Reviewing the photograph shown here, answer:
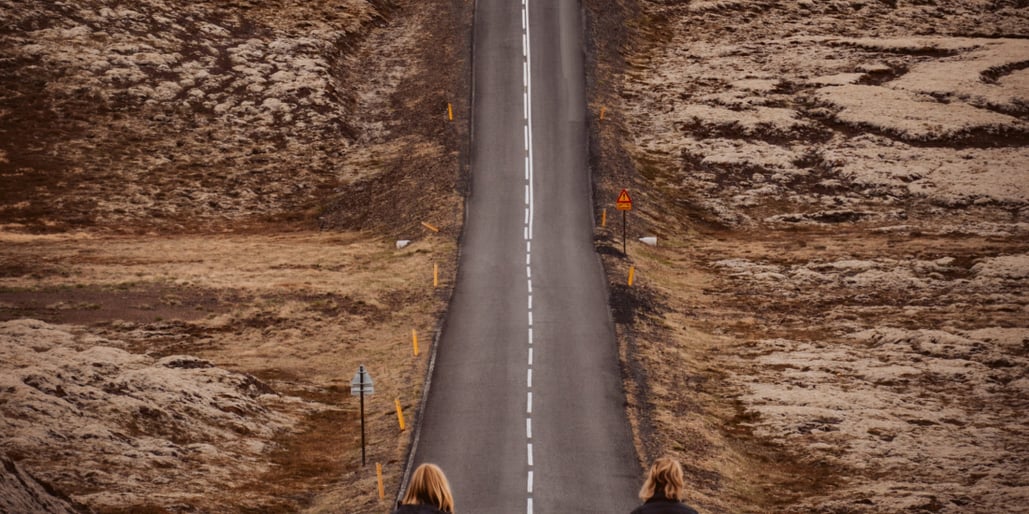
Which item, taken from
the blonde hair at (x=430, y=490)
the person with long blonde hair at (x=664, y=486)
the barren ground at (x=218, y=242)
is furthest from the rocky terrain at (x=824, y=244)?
the blonde hair at (x=430, y=490)

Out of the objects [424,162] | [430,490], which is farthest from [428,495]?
[424,162]

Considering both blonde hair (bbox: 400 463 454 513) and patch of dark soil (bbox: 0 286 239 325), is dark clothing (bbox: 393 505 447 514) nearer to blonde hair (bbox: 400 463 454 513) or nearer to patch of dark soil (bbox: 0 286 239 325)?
blonde hair (bbox: 400 463 454 513)

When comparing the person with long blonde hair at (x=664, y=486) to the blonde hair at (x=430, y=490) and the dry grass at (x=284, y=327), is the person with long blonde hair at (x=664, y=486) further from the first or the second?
the dry grass at (x=284, y=327)

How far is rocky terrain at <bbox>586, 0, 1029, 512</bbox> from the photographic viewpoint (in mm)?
32125

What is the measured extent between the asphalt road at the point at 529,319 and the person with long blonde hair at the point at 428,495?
1549 centimetres

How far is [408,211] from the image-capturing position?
2144 inches

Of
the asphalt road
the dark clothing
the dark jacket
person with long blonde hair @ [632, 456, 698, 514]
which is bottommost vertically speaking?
the asphalt road

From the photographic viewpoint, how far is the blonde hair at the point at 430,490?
10305 mm

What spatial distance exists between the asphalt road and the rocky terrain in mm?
1480

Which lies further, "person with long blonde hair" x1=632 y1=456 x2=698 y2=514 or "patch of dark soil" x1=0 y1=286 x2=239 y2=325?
"patch of dark soil" x1=0 y1=286 x2=239 y2=325

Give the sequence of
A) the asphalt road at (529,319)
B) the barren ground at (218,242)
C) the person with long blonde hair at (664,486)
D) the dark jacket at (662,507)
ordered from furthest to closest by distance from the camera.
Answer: the barren ground at (218,242) < the asphalt road at (529,319) < the person with long blonde hair at (664,486) < the dark jacket at (662,507)

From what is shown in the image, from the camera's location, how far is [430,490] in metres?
10.3

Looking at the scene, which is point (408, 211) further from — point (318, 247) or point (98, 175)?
point (98, 175)

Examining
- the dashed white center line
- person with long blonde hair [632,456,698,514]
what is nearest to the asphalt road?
the dashed white center line
